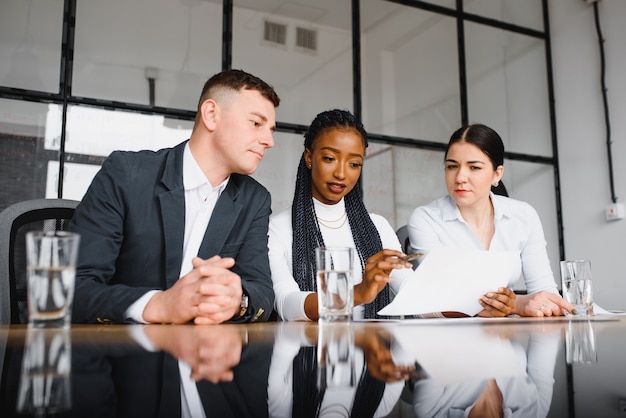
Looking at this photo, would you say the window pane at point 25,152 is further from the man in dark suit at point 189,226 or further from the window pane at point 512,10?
the window pane at point 512,10

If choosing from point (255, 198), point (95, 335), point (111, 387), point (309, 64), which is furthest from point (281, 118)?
point (111, 387)

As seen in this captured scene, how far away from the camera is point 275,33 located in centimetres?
377

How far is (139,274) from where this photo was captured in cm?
128

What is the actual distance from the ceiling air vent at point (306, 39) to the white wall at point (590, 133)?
232 centimetres

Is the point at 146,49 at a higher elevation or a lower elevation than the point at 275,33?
lower

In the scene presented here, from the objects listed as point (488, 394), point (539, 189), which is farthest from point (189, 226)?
point (539, 189)

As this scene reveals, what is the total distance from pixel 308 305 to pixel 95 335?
2.15 ft

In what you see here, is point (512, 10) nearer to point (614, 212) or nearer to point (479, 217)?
point (614, 212)

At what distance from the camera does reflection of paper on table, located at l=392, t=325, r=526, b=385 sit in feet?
1.15

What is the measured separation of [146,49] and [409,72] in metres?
2.10

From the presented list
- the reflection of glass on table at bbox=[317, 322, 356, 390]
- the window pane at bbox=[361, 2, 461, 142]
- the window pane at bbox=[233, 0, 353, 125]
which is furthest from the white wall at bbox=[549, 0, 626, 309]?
the reflection of glass on table at bbox=[317, 322, 356, 390]

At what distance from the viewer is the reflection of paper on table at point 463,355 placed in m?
0.35

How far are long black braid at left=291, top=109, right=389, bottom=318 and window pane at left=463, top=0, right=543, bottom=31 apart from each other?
3.33 m

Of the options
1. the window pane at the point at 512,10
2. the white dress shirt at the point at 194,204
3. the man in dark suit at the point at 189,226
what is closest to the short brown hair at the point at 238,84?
the man in dark suit at the point at 189,226
